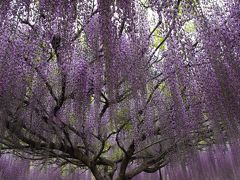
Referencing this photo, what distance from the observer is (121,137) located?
855cm

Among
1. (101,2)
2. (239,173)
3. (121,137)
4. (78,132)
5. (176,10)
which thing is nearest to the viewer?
(101,2)

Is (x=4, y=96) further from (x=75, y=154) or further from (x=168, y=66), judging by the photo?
(x=168, y=66)

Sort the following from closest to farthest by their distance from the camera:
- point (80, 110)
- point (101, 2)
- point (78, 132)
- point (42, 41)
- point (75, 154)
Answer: point (101, 2) → point (42, 41) → point (80, 110) → point (78, 132) → point (75, 154)

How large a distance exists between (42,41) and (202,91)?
10.1ft

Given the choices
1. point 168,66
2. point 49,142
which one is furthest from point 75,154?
point 168,66

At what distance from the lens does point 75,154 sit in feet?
20.9

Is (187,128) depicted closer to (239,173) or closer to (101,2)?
(101,2)

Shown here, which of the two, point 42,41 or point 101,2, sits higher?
point 42,41

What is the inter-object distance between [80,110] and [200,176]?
229 inches

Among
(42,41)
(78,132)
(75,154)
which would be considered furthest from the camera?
(75,154)

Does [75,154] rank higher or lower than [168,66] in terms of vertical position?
lower

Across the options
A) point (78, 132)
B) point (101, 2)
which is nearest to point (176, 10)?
point (101, 2)

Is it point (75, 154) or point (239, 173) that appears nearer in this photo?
point (75, 154)

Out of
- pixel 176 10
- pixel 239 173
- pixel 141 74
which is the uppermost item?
pixel 176 10
